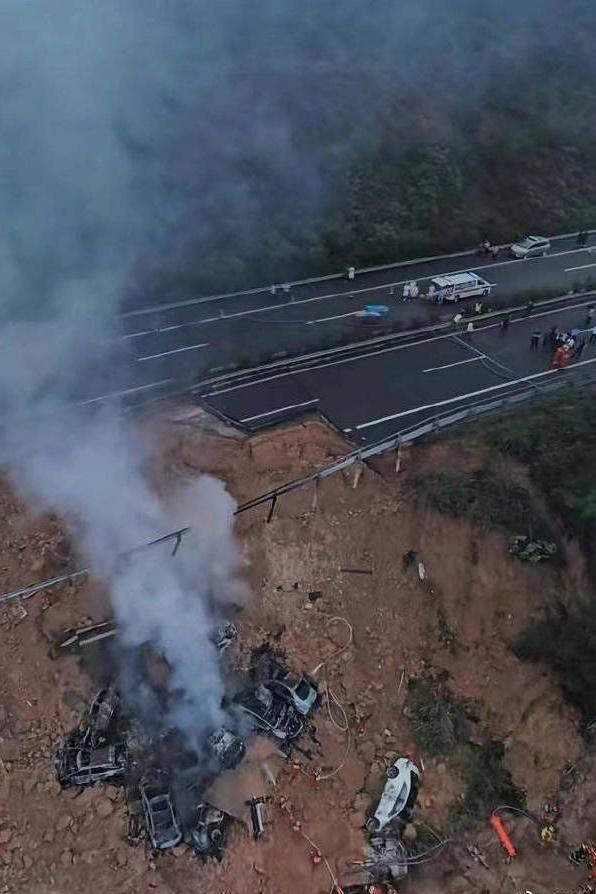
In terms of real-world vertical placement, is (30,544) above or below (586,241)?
below

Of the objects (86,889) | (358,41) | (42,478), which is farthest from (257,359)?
(358,41)

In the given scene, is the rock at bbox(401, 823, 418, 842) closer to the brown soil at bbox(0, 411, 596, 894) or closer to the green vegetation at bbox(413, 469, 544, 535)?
the brown soil at bbox(0, 411, 596, 894)

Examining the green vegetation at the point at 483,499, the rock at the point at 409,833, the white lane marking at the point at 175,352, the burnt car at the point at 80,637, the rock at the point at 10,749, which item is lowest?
the rock at the point at 409,833

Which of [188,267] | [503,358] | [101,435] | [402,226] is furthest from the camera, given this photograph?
[402,226]

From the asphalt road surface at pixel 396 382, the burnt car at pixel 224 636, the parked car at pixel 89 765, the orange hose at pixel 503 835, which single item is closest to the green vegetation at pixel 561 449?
the asphalt road surface at pixel 396 382

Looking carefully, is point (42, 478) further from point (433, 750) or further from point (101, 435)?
A: point (433, 750)

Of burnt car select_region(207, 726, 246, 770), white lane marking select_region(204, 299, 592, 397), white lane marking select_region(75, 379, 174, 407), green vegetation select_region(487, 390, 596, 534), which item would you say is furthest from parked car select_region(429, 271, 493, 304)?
burnt car select_region(207, 726, 246, 770)

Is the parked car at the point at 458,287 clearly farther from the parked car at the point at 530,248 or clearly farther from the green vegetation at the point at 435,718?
the green vegetation at the point at 435,718
